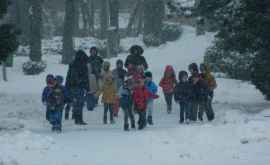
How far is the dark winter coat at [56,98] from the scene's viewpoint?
617 inches

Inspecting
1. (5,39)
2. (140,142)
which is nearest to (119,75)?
(5,39)

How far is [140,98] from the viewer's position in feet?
51.3

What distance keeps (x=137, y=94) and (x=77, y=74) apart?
100 inches

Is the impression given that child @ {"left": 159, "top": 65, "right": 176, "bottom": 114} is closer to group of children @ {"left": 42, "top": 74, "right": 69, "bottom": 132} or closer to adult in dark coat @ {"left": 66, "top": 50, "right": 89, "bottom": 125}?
adult in dark coat @ {"left": 66, "top": 50, "right": 89, "bottom": 125}

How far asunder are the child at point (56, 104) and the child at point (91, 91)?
2.86 metres

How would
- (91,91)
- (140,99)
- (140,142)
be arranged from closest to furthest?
(140,142) < (140,99) < (91,91)

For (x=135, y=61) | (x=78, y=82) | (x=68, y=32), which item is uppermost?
(x=68, y=32)

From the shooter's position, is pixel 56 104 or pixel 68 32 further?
pixel 68 32

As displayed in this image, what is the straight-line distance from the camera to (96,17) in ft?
247

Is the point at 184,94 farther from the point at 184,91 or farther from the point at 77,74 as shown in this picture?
the point at 77,74

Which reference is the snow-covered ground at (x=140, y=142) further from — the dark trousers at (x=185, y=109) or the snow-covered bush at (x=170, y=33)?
the snow-covered bush at (x=170, y=33)

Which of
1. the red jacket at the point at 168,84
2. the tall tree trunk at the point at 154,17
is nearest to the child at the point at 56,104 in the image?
the red jacket at the point at 168,84

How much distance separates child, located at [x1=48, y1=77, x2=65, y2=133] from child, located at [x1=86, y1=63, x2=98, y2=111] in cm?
286

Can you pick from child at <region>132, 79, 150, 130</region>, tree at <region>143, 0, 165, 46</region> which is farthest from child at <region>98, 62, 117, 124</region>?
tree at <region>143, 0, 165, 46</region>
